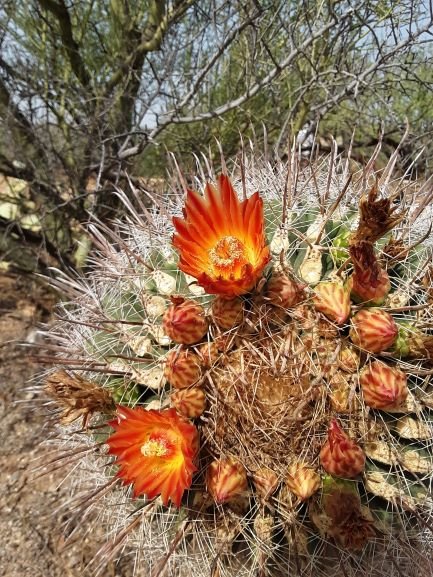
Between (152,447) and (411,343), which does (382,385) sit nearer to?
(411,343)

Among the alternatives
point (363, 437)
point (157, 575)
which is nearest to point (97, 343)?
point (157, 575)

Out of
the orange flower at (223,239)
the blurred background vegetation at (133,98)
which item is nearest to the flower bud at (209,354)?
the orange flower at (223,239)

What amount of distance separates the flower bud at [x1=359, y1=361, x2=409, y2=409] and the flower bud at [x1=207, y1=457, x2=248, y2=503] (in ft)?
0.96

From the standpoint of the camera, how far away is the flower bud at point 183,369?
116cm

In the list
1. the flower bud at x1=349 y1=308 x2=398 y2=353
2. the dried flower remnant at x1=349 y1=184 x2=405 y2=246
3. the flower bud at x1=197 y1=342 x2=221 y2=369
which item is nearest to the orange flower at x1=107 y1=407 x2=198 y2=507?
the flower bud at x1=197 y1=342 x2=221 y2=369

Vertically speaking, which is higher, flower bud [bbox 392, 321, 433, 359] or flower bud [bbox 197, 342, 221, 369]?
flower bud [bbox 197, 342, 221, 369]

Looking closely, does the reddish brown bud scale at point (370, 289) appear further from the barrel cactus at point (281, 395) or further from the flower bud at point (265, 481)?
the flower bud at point (265, 481)

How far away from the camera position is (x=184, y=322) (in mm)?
1161

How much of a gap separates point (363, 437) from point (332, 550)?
1.02ft

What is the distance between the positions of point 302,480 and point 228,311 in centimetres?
37

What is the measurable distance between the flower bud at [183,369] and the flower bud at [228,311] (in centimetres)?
9

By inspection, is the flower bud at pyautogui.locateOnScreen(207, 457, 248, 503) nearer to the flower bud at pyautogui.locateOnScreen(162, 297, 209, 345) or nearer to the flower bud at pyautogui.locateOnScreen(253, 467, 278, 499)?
the flower bud at pyautogui.locateOnScreen(253, 467, 278, 499)

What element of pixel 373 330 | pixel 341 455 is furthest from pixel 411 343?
pixel 341 455

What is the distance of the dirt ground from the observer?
233cm
